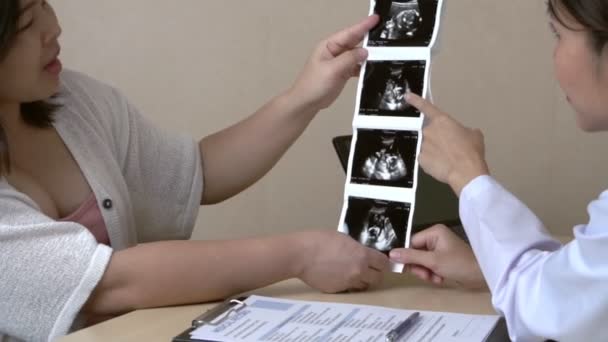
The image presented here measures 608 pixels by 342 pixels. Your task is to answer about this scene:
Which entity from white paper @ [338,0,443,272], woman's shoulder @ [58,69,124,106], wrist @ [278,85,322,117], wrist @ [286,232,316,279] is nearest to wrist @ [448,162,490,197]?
white paper @ [338,0,443,272]

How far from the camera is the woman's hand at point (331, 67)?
1.18m

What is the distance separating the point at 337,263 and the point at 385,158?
0.54ft

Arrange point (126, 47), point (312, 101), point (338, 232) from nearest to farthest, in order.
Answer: point (338, 232) < point (312, 101) < point (126, 47)

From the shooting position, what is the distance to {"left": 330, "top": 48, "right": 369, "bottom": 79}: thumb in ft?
3.84

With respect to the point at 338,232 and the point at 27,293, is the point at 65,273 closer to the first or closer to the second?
the point at 27,293

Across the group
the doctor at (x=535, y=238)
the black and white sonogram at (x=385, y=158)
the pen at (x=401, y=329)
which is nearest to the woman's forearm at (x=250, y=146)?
the black and white sonogram at (x=385, y=158)

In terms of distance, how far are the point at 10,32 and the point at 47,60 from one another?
10 centimetres

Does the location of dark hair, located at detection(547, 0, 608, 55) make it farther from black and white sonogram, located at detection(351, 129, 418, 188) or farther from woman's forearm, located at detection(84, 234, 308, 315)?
woman's forearm, located at detection(84, 234, 308, 315)

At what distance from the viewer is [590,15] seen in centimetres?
83

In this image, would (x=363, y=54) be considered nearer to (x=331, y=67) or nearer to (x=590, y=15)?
(x=331, y=67)

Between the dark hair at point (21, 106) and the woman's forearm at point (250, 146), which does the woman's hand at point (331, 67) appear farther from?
the dark hair at point (21, 106)

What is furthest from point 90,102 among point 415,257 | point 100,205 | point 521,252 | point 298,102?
point 521,252

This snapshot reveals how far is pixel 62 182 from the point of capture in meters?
1.20

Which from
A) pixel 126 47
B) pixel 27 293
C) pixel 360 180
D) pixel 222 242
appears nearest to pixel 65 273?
pixel 27 293
